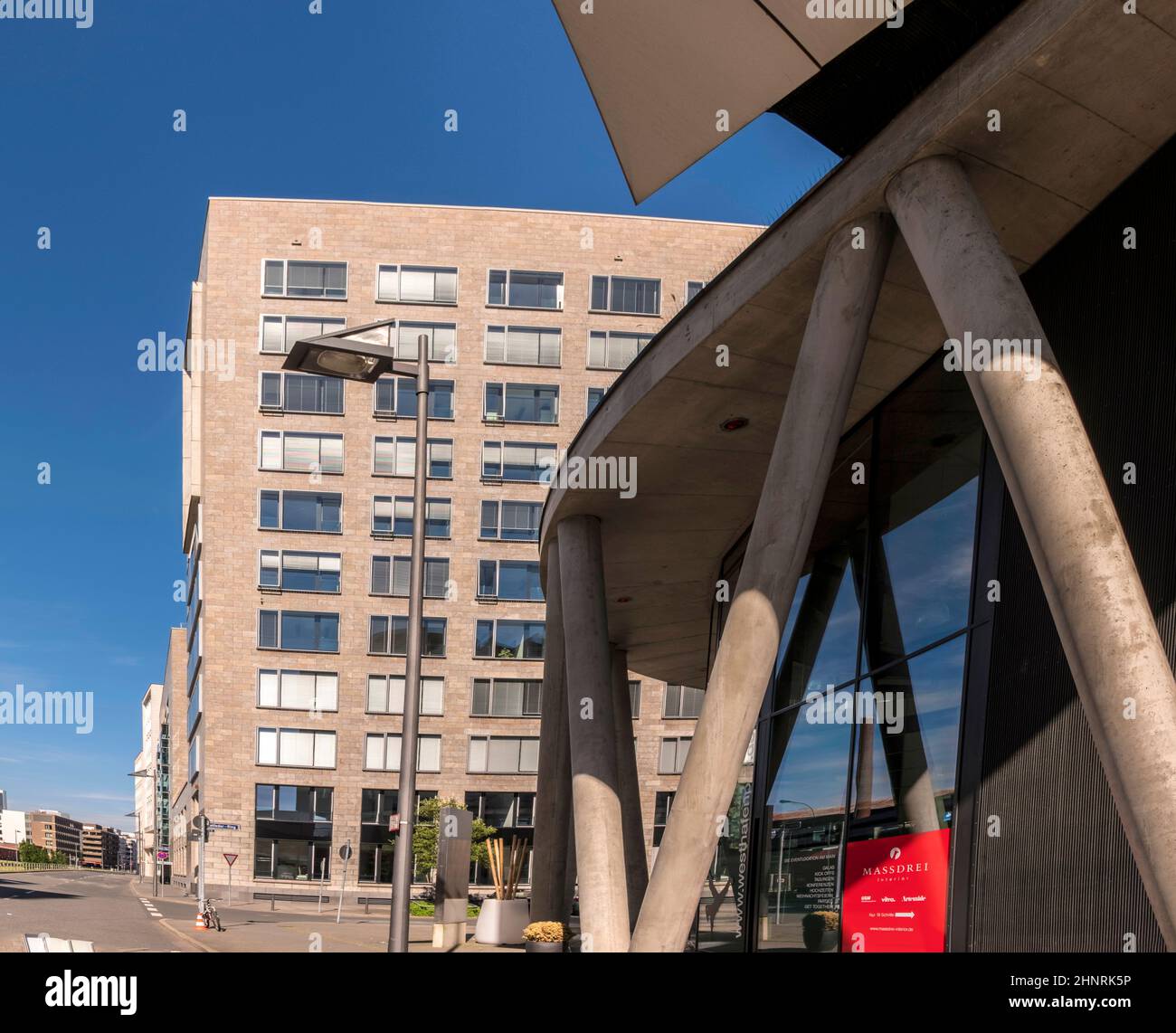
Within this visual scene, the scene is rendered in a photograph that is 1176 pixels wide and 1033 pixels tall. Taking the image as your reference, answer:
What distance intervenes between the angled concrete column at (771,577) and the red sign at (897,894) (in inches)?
70.0

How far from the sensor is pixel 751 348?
479 inches

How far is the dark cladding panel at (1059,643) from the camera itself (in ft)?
27.7

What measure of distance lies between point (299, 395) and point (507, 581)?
571 inches

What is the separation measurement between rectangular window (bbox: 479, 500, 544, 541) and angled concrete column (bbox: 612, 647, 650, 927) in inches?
1279

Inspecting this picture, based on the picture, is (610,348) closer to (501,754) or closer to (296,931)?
(501,754)

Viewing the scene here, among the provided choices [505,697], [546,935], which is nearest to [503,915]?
[546,935]

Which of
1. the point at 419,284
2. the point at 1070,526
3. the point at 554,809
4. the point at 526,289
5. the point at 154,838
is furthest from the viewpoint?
the point at 154,838

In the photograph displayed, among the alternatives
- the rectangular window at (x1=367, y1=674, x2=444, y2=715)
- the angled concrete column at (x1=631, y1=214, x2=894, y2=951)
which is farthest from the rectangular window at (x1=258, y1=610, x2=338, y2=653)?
the angled concrete column at (x1=631, y1=214, x2=894, y2=951)

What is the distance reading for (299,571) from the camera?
5875 centimetres

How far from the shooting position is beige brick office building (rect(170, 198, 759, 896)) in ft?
187

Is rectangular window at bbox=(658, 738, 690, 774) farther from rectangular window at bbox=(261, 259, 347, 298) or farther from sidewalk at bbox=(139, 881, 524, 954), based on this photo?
rectangular window at bbox=(261, 259, 347, 298)

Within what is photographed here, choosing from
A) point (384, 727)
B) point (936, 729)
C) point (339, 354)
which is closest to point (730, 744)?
point (936, 729)

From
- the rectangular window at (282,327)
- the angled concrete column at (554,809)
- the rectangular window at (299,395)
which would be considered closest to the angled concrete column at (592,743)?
the angled concrete column at (554,809)
